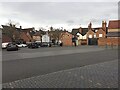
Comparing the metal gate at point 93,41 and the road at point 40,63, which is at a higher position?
the metal gate at point 93,41

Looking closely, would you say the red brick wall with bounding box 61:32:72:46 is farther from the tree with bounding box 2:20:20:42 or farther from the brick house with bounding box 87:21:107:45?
the tree with bounding box 2:20:20:42

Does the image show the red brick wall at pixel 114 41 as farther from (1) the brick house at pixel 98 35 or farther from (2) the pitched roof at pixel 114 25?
(2) the pitched roof at pixel 114 25

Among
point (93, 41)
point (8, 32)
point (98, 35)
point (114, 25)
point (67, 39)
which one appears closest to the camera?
point (8, 32)

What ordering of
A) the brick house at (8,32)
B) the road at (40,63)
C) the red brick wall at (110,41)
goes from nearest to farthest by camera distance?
the road at (40,63)
the red brick wall at (110,41)
the brick house at (8,32)

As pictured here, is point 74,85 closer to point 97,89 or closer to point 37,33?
point 97,89

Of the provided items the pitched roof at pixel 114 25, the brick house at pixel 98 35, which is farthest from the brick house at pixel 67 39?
the pitched roof at pixel 114 25

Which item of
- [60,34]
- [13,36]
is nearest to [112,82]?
[13,36]

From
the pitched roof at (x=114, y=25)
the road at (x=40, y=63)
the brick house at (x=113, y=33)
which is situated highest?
the pitched roof at (x=114, y=25)

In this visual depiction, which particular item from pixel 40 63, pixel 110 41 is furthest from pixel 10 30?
pixel 40 63

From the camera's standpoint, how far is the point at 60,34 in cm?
7850

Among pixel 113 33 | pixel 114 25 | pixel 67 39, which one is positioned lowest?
pixel 67 39

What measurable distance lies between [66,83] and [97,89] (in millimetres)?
1408

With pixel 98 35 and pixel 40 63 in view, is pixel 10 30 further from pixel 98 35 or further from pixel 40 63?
pixel 40 63

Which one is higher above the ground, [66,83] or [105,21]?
[105,21]
